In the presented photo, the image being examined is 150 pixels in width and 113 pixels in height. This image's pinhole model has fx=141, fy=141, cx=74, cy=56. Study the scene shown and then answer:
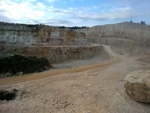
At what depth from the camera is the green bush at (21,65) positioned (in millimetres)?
12153

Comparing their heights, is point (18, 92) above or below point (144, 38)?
below

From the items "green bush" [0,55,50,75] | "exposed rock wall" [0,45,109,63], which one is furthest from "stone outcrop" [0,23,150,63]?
"green bush" [0,55,50,75]

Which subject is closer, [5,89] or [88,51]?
[5,89]

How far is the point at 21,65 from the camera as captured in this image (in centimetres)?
1278

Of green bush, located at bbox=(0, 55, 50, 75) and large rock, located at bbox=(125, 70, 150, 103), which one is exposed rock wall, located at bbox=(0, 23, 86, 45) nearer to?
green bush, located at bbox=(0, 55, 50, 75)

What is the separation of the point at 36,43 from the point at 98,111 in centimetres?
1498

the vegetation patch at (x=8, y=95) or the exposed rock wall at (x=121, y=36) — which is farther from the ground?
the exposed rock wall at (x=121, y=36)

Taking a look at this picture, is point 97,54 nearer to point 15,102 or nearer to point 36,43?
point 36,43

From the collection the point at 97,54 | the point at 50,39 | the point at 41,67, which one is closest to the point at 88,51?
the point at 97,54

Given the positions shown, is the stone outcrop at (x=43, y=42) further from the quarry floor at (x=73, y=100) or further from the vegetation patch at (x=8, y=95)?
the quarry floor at (x=73, y=100)

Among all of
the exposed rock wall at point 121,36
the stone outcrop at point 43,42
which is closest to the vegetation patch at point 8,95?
the stone outcrop at point 43,42

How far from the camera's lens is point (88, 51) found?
2217 cm

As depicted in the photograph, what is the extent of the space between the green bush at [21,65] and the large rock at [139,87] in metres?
9.17

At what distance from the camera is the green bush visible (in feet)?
39.9
